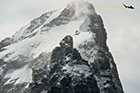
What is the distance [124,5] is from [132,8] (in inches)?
117

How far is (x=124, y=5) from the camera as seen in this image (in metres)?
177

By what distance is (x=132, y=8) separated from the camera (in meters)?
176
